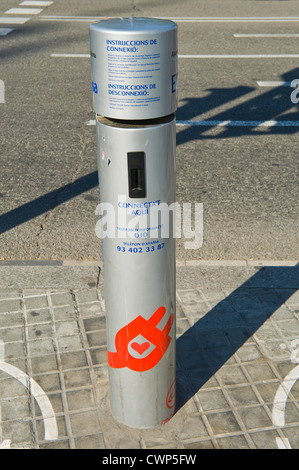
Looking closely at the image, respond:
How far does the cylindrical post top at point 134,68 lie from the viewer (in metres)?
2.62

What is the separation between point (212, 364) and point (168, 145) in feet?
5.69

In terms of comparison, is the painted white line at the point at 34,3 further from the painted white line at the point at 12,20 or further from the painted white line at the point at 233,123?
the painted white line at the point at 233,123

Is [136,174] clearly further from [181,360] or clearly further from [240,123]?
[240,123]

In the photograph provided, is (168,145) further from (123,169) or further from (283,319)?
(283,319)

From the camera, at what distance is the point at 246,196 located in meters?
6.30

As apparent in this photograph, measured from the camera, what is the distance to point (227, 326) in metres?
4.38

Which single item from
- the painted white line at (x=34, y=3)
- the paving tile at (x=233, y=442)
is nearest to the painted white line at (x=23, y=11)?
→ the painted white line at (x=34, y=3)

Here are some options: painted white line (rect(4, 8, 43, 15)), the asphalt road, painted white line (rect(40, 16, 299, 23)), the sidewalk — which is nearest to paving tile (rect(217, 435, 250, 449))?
the sidewalk

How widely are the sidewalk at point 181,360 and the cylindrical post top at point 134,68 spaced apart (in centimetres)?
183

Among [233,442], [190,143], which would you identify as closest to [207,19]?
[190,143]

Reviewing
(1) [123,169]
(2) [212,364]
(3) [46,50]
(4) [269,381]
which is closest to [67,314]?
(2) [212,364]

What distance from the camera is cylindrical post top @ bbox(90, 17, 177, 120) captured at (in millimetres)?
2621

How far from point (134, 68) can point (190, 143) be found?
16.2 feet

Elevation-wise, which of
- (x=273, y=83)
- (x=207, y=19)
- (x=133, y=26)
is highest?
(x=133, y=26)
